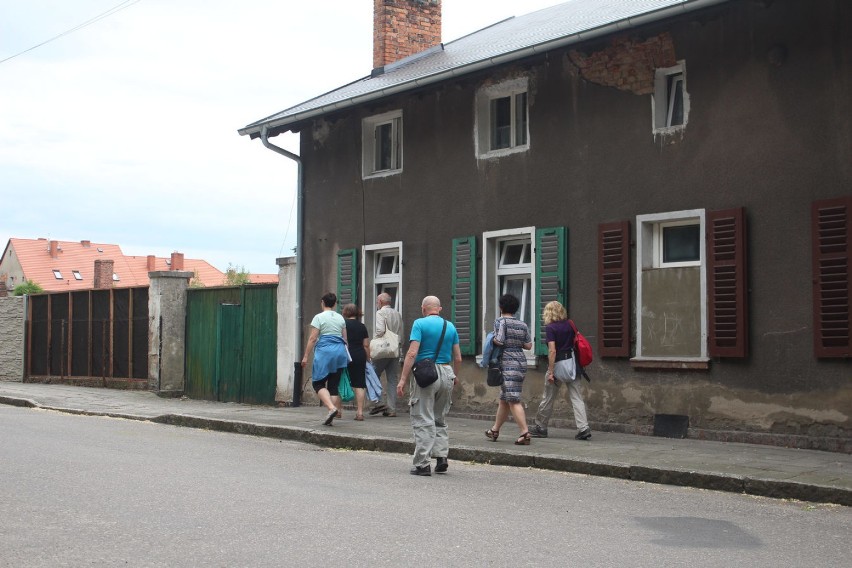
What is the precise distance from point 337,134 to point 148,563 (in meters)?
13.6

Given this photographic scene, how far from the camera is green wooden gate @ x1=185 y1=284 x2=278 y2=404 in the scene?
19.9 meters

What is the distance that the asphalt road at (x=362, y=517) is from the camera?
20.5 feet

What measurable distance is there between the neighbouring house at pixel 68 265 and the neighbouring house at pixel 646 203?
265ft

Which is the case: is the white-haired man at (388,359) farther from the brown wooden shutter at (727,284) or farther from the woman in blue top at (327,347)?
the brown wooden shutter at (727,284)

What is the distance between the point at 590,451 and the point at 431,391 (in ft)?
6.85

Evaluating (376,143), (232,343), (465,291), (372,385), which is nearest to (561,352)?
(465,291)

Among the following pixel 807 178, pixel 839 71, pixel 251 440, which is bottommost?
pixel 251 440

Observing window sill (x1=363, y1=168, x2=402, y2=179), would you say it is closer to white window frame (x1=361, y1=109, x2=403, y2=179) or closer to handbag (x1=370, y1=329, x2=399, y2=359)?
→ white window frame (x1=361, y1=109, x2=403, y2=179)

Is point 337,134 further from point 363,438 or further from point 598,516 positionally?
point 598,516

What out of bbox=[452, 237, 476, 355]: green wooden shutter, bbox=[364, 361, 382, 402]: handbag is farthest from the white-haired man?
bbox=[452, 237, 476, 355]: green wooden shutter

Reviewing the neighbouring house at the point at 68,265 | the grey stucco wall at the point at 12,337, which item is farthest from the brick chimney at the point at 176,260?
the grey stucco wall at the point at 12,337

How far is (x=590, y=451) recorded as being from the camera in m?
11.5

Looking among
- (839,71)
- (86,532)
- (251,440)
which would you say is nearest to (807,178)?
(839,71)

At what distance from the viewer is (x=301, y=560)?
6.03 metres
